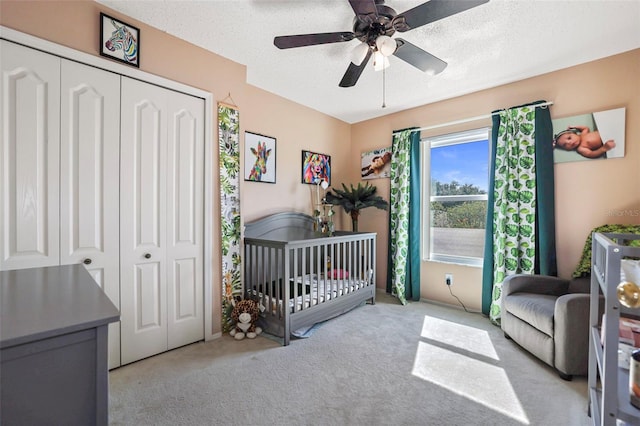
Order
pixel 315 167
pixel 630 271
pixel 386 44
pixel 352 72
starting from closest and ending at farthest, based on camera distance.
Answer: pixel 630 271 → pixel 386 44 → pixel 352 72 → pixel 315 167

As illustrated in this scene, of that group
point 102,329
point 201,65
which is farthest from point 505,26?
point 102,329

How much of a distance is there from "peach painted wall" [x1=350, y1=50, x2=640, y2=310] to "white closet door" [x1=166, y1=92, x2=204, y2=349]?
2.66m

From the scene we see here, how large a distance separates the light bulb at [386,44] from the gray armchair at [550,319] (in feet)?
6.27

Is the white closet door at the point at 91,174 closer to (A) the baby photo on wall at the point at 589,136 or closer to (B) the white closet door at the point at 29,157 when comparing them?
(B) the white closet door at the point at 29,157

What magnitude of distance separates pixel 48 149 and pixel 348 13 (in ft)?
6.43

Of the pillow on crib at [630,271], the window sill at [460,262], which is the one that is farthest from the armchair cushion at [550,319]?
the pillow on crib at [630,271]

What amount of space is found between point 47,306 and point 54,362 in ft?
0.72


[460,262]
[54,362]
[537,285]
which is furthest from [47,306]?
[460,262]

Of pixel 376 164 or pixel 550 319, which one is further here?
pixel 376 164

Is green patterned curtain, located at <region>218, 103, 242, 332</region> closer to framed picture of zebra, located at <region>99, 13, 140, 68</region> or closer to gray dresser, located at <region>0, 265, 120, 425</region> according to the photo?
framed picture of zebra, located at <region>99, 13, 140, 68</region>

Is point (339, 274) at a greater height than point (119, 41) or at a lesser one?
lesser

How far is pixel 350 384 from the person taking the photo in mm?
1725

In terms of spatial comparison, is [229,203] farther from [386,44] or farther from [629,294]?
[629,294]

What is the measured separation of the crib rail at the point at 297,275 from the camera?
7.47 feet
